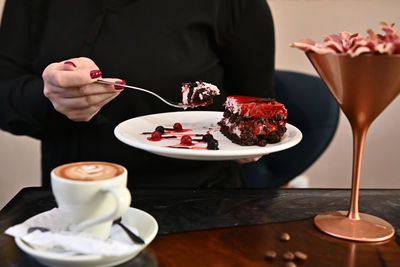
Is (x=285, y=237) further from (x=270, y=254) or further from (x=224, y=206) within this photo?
(x=224, y=206)

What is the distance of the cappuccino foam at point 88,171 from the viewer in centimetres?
73

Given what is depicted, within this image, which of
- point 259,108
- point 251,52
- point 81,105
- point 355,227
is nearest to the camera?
point 355,227

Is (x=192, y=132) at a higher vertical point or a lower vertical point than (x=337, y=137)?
higher

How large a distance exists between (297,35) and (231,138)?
1.74m

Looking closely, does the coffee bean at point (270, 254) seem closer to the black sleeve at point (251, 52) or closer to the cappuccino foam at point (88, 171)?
the cappuccino foam at point (88, 171)

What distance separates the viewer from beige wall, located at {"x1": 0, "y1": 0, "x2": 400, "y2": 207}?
105 inches

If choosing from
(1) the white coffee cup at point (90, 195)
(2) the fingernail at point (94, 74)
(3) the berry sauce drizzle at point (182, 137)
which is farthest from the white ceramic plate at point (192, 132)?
(1) the white coffee cup at point (90, 195)

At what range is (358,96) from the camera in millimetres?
869

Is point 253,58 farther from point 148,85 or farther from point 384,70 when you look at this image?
point 384,70

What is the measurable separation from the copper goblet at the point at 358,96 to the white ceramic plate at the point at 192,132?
180mm

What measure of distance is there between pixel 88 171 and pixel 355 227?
0.52 meters

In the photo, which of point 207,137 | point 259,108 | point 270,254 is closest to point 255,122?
point 259,108

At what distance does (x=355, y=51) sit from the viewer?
804 millimetres

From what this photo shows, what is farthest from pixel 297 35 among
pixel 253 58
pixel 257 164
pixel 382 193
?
pixel 382 193
